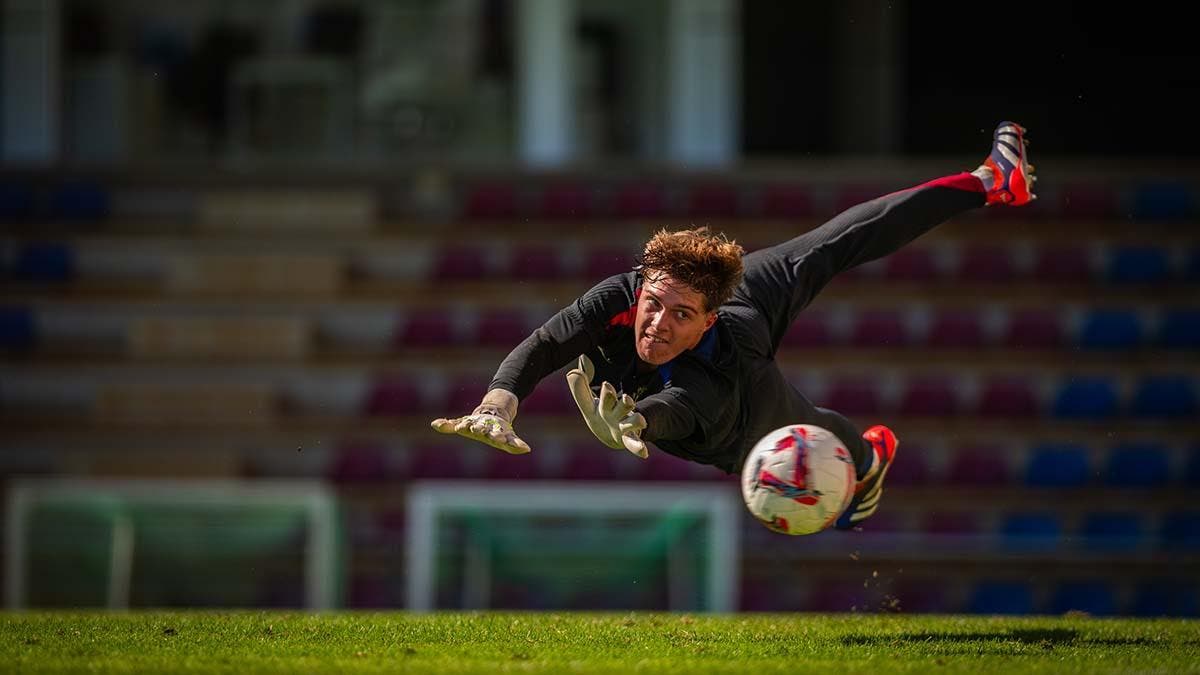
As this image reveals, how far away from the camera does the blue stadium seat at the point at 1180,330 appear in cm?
1309

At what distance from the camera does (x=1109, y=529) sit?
12.1 m

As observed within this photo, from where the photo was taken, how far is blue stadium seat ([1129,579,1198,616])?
1159cm

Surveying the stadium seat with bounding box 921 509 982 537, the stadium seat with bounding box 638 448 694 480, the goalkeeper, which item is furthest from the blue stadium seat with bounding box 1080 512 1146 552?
the goalkeeper

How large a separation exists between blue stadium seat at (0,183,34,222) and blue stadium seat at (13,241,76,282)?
1.17 feet

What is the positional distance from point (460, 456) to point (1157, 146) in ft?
24.8

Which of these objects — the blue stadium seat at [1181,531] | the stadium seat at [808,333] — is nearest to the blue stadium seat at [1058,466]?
the blue stadium seat at [1181,531]

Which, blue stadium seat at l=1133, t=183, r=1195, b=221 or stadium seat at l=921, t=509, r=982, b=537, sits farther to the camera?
blue stadium seat at l=1133, t=183, r=1195, b=221

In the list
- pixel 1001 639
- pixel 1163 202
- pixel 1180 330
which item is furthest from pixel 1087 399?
pixel 1001 639

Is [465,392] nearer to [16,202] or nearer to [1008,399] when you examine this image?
[1008,399]

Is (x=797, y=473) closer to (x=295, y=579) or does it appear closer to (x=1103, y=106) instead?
(x=295, y=579)

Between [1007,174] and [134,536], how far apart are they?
21.6 feet

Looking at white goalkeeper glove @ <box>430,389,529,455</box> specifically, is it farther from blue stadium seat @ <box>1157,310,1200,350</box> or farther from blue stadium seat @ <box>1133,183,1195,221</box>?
blue stadium seat @ <box>1133,183,1195,221</box>

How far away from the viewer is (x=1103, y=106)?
15500mm

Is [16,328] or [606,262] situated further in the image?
[16,328]
